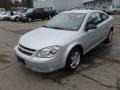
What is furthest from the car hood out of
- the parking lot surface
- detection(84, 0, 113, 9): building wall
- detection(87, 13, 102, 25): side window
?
detection(84, 0, 113, 9): building wall

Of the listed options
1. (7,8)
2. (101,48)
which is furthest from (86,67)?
(7,8)

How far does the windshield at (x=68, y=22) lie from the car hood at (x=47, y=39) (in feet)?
1.05

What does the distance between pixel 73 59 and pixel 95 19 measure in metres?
1.91

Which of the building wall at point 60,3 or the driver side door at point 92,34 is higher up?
the building wall at point 60,3

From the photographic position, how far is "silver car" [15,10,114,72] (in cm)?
381

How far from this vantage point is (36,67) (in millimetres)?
3844

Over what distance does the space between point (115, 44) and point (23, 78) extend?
14.2 ft

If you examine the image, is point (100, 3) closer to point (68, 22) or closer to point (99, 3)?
point (99, 3)

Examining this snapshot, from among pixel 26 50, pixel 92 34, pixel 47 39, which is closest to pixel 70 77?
pixel 47 39

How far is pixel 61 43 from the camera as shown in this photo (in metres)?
3.96

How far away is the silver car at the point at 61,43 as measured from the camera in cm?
381

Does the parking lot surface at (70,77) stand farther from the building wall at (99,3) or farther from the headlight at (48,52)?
the building wall at (99,3)

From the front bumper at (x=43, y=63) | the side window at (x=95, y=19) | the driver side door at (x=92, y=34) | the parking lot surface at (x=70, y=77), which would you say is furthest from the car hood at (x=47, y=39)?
the side window at (x=95, y=19)

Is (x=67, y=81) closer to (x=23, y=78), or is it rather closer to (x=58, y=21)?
(x=23, y=78)
